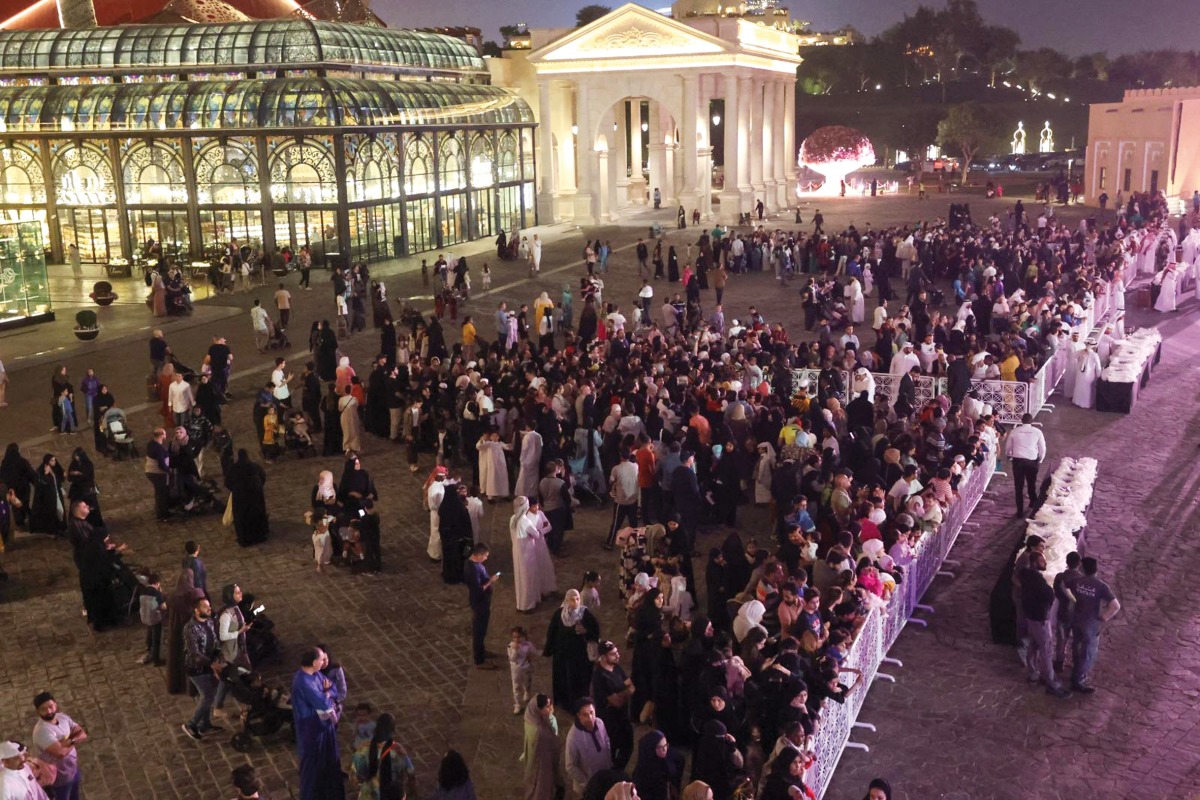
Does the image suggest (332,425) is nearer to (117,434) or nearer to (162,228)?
(117,434)

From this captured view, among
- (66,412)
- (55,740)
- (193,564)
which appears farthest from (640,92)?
(55,740)

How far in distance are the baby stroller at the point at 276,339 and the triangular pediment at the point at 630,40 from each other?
27030 millimetres

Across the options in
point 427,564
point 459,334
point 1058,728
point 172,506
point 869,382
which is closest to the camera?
point 1058,728

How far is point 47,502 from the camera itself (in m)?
14.5

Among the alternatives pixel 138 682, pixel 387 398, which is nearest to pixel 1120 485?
pixel 387 398

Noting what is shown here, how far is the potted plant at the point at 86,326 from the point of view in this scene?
25.8 m

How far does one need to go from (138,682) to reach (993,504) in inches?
425

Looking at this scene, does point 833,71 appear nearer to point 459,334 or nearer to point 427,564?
point 459,334

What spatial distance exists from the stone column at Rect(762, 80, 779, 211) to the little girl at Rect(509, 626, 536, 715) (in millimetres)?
46576

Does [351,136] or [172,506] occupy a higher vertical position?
[351,136]

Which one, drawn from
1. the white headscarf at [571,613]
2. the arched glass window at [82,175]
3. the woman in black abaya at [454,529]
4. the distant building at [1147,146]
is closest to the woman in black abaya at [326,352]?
the woman in black abaya at [454,529]

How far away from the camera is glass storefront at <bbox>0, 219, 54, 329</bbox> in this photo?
2661 cm

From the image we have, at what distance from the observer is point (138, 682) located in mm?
10906

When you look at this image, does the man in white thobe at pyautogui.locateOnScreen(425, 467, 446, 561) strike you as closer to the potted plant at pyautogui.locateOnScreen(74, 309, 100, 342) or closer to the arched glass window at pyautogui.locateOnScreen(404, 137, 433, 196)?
the potted plant at pyautogui.locateOnScreen(74, 309, 100, 342)
